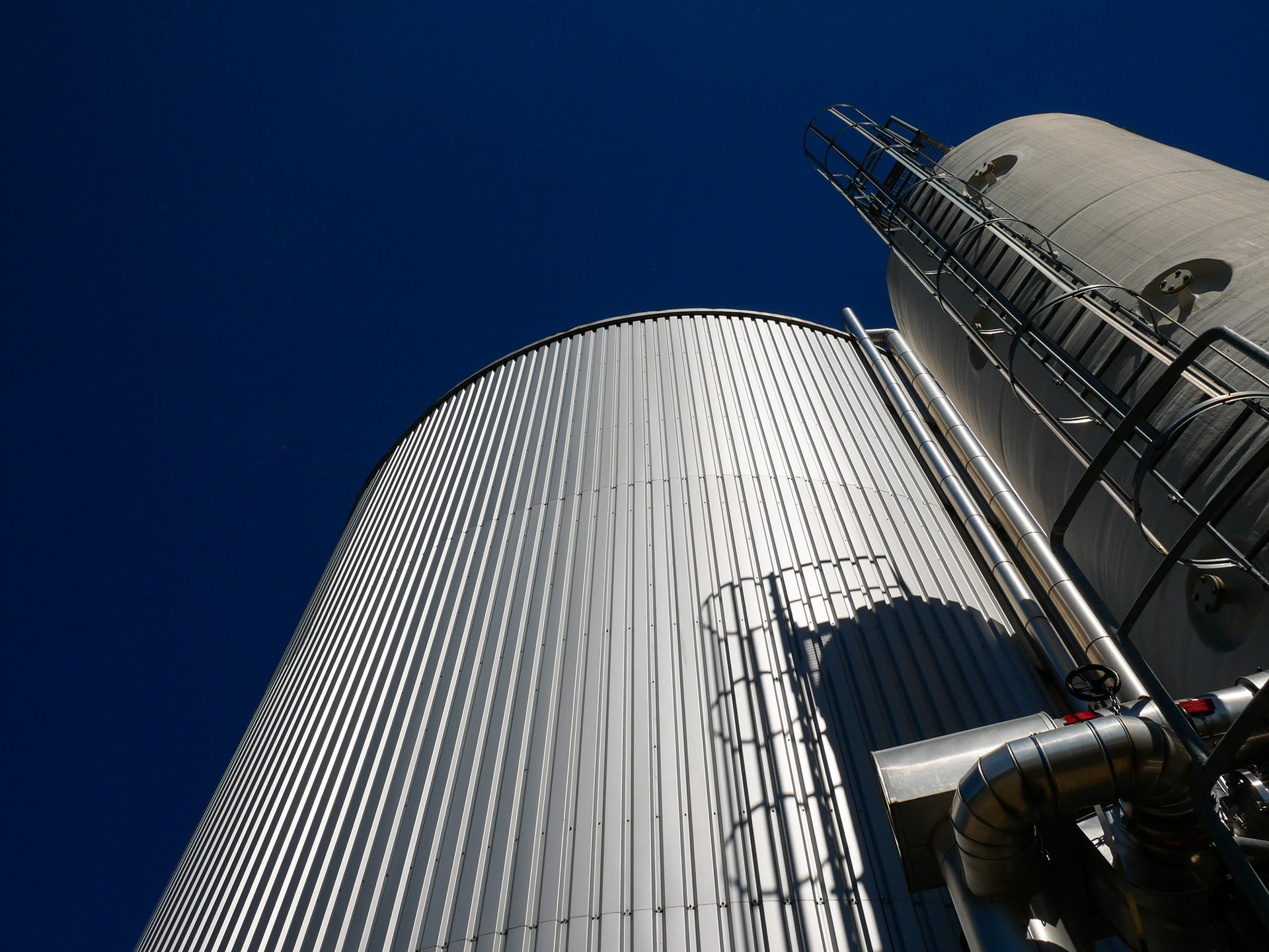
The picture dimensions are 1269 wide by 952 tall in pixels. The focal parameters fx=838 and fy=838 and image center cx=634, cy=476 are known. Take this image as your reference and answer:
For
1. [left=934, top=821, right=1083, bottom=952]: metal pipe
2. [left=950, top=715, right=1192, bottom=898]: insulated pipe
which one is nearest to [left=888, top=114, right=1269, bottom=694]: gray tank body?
[left=950, top=715, right=1192, bottom=898]: insulated pipe

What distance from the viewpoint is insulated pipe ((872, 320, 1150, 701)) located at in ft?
21.4

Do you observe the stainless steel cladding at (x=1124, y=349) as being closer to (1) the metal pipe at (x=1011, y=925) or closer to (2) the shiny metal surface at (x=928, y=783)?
(2) the shiny metal surface at (x=928, y=783)

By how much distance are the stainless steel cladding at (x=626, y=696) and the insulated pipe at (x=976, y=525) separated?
214mm

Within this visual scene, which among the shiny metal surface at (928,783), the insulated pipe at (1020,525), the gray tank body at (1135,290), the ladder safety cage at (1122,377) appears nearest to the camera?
the ladder safety cage at (1122,377)

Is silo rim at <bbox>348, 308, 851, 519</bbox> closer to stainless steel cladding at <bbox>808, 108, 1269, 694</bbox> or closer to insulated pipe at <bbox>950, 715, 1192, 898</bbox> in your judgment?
stainless steel cladding at <bbox>808, 108, 1269, 694</bbox>

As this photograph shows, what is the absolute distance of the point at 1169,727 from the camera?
3807 millimetres

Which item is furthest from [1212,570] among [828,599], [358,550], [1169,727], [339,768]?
[358,550]

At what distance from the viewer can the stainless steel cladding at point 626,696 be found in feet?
17.6

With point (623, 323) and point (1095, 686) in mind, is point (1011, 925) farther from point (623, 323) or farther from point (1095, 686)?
point (623, 323)

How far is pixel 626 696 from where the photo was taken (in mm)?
6586

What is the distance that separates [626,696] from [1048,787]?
3409mm

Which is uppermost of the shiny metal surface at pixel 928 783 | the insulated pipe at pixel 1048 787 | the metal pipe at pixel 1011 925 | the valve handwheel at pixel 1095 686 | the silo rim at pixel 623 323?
the silo rim at pixel 623 323

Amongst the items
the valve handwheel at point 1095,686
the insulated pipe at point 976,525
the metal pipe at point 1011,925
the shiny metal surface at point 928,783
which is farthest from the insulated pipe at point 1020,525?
the metal pipe at point 1011,925

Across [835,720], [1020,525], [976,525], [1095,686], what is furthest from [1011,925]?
[976,525]
